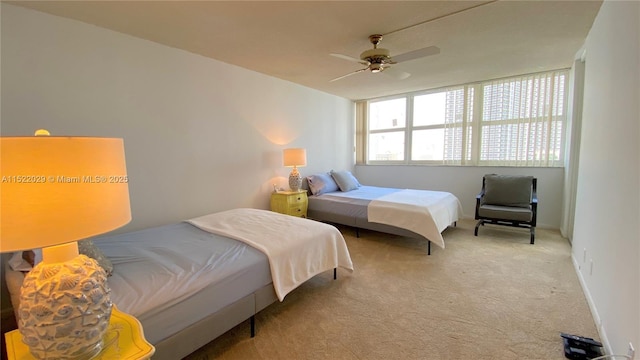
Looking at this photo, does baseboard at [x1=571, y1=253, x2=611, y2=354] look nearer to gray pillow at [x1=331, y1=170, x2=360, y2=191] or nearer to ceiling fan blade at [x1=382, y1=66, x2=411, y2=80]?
ceiling fan blade at [x1=382, y1=66, x2=411, y2=80]

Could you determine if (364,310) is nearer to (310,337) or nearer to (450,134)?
(310,337)

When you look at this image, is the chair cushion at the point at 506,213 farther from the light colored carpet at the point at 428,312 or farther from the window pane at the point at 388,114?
the window pane at the point at 388,114

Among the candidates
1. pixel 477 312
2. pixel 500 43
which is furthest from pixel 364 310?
pixel 500 43

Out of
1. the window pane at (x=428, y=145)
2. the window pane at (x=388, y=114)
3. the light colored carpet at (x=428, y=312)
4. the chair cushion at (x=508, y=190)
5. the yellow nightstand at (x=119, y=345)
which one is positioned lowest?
the light colored carpet at (x=428, y=312)

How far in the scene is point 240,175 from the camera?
12.2 feet

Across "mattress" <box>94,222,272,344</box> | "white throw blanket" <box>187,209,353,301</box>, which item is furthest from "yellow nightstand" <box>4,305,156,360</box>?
"white throw blanket" <box>187,209,353,301</box>

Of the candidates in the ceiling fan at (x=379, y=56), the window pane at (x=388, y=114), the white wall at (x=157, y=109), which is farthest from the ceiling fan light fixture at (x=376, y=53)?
the window pane at (x=388, y=114)

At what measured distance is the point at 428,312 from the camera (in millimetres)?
2105

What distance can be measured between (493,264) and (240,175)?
323cm

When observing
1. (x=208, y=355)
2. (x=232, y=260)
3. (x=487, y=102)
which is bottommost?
(x=208, y=355)

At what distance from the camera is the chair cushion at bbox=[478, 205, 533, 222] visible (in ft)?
11.6

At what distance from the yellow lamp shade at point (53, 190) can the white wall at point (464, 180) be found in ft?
16.7

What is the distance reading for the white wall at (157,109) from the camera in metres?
2.15

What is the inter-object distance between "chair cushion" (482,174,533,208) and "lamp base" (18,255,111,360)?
4.53 metres
